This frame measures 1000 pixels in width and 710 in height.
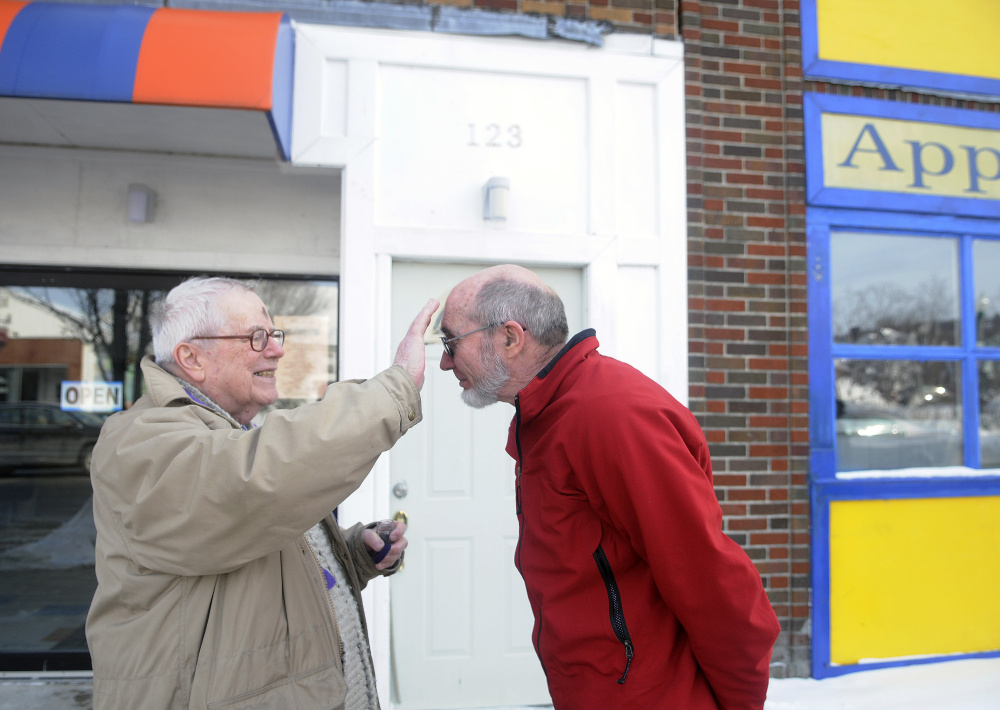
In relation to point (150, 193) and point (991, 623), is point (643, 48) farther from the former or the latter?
point (991, 623)

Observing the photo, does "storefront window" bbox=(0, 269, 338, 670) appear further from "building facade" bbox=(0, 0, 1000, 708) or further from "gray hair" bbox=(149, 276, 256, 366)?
"gray hair" bbox=(149, 276, 256, 366)

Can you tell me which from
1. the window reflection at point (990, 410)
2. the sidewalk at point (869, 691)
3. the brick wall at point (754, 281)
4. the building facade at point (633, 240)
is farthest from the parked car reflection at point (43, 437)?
the window reflection at point (990, 410)

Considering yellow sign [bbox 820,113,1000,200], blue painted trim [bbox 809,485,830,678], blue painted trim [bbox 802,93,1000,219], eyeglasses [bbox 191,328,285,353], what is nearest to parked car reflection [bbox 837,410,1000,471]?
blue painted trim [bbox 809,485,830,678]

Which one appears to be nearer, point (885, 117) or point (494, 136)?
point (494, 136)

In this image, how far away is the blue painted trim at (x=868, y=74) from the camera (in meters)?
3.74

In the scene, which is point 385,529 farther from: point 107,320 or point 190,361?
point 107,320

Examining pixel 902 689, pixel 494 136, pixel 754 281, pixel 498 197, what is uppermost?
pixel 494 136

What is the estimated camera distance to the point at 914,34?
12.8 feet

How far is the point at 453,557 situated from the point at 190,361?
84.9 inches

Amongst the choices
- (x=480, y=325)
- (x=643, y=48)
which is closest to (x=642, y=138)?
(x=643, y=48)

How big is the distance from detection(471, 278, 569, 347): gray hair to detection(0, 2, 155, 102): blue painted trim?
2190mm

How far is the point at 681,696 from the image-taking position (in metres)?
1.48

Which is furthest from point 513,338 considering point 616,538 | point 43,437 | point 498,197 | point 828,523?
point 43,437

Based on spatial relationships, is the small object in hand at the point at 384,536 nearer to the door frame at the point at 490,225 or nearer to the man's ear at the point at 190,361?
the man's ear at the point at 190,361
